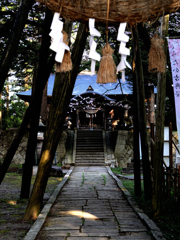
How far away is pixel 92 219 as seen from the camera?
4.67m

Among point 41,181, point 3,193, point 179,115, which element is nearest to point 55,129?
point 41,181

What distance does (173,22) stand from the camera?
10.2 metres

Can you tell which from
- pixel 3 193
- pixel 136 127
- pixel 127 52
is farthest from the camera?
pixel 3 193

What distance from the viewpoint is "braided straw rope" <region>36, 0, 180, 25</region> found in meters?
3.32

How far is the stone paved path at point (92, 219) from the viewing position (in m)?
3.86

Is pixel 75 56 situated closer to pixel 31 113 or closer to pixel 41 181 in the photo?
pixel 31 113

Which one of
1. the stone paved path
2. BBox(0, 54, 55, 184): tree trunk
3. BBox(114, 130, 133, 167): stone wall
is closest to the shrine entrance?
BBox(114, 130, 133, 167): stone wall

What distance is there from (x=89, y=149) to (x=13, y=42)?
1424 cm

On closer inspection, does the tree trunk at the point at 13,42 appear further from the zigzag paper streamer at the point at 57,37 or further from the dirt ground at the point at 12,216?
the dirt ground at the point at 12,216

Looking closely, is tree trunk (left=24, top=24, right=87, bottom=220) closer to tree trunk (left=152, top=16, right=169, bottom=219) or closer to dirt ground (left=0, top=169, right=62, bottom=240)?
dirt ground (left=0, top=169, right=62, bottom=240)

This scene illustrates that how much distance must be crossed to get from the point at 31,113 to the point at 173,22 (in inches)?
295

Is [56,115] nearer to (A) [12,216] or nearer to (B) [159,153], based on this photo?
(B) [159,153]

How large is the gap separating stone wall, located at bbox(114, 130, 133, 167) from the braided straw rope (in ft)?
43.8

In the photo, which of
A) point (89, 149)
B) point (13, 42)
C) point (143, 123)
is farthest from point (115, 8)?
point (89, 149)
